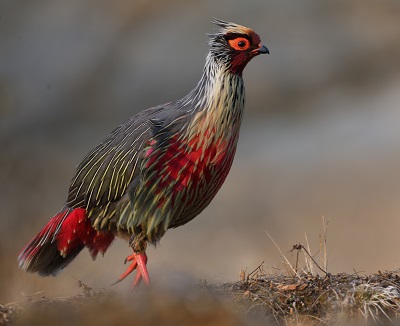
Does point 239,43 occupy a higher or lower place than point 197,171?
higher

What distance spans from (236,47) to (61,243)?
1978mm

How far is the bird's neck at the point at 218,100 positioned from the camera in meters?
6.56

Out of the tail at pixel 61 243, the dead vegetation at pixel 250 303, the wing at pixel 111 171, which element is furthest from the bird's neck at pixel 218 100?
the tail at pixel 61 243

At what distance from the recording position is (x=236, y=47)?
6699 millimetres

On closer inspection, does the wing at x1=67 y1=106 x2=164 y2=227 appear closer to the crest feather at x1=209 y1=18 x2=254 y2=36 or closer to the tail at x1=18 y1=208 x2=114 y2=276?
the tail at x1=18 y1=208 x2=114 y2=276

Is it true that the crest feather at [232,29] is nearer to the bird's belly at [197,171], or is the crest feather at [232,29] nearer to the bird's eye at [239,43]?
the bird's eye at [239,43]

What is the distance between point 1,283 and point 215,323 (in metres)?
2.13

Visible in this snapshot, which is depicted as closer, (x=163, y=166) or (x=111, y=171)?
(x=163, y=166)

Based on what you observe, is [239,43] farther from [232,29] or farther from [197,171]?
[197,171]

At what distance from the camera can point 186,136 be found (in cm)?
654

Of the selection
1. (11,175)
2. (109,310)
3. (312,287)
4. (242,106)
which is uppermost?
(242,106)

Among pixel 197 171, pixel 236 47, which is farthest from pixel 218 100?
pixel 197 171

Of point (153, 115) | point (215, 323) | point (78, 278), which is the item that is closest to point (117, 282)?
point (78, 278)

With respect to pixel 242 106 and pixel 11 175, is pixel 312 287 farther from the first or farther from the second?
pixel 11 175
